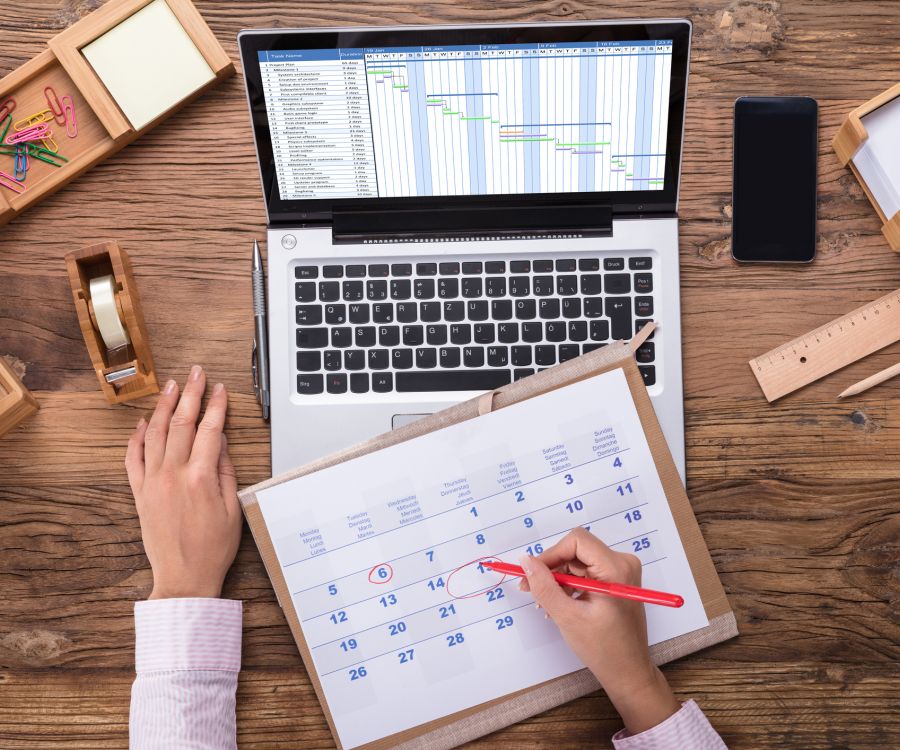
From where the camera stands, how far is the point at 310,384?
0.87 metres

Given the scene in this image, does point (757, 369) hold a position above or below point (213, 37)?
below

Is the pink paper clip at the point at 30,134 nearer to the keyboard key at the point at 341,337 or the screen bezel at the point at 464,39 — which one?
the screen bezel at the point at 464,39

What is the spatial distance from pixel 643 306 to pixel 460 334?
8.4 inches

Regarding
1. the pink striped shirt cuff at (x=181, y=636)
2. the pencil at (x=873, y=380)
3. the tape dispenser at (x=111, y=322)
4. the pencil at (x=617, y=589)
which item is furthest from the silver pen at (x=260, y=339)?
the pencil at (x=873, y=380)

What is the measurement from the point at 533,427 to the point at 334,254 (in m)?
0.30

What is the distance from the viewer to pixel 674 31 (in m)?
0.80

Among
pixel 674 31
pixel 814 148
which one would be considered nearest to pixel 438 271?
pixel 674 31

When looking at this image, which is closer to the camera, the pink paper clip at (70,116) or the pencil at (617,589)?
the pencil at (617,589)

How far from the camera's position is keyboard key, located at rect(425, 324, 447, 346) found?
34.7 inches

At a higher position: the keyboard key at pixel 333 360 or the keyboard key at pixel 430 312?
the keyboard key at pixel 430 312

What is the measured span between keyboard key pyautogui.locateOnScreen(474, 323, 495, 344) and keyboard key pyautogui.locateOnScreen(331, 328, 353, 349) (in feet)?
0.48

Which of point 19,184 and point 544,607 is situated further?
point 19,184

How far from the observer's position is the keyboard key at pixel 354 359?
34.6 inches

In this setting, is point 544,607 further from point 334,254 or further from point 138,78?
point 138,78
